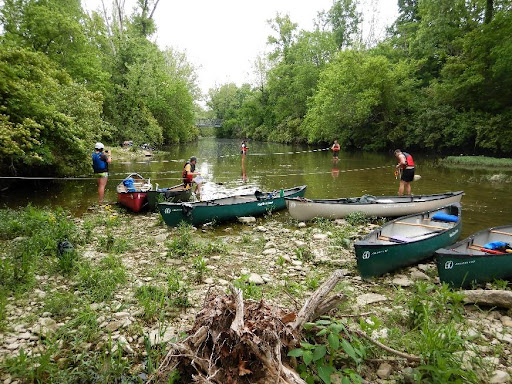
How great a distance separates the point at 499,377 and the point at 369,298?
1.98 meters

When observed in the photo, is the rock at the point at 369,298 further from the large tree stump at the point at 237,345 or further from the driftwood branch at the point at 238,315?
the driftwood branch at the point at 238,315

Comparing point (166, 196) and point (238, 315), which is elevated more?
point (238, 315)

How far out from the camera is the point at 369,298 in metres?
4.98

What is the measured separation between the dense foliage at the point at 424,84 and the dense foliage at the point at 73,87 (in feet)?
62.3

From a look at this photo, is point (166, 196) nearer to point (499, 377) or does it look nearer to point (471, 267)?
point (471, 267)

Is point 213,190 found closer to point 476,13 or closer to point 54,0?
point 54,0

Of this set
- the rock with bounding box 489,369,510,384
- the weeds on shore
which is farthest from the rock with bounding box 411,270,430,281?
the weeds on shore

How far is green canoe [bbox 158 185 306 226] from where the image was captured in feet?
28.0

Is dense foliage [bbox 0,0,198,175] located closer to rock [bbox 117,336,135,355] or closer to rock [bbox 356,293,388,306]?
rock [bbox 117,336,135,355]

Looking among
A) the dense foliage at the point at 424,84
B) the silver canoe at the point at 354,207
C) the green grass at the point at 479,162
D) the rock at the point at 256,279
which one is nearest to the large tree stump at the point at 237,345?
the rock at the point at 256,279

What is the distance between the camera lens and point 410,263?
6137 millimetres

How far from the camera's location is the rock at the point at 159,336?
3684 millimetres

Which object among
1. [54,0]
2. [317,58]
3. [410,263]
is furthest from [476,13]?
[54,0]

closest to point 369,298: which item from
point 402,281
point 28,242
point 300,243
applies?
point 402,281
